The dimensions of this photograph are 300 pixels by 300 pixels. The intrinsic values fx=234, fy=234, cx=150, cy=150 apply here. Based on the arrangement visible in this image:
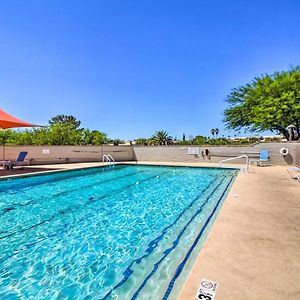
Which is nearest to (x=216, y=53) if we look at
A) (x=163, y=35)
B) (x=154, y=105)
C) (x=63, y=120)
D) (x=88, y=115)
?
(x=163, y=35)

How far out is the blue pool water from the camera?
9.04 ft

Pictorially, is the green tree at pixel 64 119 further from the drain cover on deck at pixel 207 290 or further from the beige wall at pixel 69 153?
the drain cover on deck at pixel 207 290

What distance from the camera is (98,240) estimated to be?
423 cm

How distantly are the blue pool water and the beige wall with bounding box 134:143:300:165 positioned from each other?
9.15 m

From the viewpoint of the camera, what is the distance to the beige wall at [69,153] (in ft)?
51.0

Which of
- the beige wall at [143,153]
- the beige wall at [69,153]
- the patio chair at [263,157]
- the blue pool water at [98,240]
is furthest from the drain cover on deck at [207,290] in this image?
the beige wall at [69,153]

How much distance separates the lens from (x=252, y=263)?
261 centimetres

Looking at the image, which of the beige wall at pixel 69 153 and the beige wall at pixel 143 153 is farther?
the beige wall at pixel 69 153

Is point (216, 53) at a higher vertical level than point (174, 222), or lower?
higher

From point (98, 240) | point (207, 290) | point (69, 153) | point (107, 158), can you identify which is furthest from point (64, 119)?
point (207, 290)

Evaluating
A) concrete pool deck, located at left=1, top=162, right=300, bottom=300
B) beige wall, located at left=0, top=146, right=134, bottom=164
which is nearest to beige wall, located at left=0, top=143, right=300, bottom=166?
beige wall, located at left=0, top=146, right=134, bottom=164

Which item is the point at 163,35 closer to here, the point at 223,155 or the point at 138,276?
the point at 223,155

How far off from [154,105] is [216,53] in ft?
55.6

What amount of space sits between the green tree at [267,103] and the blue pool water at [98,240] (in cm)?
1321
